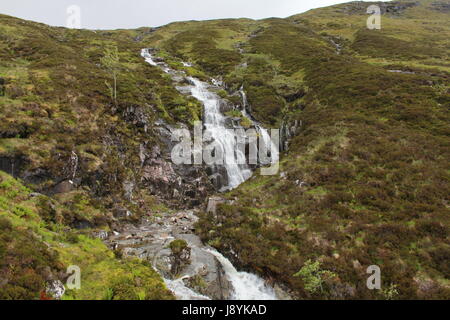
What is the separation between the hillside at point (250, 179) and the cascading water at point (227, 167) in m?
0.81

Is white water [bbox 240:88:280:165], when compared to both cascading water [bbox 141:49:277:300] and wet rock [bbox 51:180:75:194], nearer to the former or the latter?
cascading water [bbox 141:49:277:300]

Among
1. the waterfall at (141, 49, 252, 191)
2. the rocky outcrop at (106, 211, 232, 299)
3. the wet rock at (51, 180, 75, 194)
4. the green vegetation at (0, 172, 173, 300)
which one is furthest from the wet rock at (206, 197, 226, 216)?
the wet rock at (51, 180, 75, 194)

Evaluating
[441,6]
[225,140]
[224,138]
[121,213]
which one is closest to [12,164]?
[121,213]

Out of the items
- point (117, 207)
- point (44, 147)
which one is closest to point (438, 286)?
point (117, 207)

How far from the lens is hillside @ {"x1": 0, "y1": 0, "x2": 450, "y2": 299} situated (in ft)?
41.3

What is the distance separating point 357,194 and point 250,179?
11040 millimetres

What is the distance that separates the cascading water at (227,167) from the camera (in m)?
13.0

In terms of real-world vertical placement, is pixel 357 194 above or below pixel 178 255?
above

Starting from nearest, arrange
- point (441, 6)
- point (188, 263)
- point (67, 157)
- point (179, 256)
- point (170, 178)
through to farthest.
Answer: point (188, 263)
point (179, 256)
point (67, 157)
point (170, 178)
point (441, 6)

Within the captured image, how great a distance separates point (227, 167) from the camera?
2916cm

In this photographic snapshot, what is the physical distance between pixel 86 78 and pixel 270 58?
131 feet

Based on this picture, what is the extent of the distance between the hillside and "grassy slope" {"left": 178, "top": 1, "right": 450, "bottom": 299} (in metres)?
0.09

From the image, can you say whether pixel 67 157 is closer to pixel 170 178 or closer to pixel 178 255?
pixel 170 178

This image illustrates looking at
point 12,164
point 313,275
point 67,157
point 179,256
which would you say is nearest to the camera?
point 313,275
